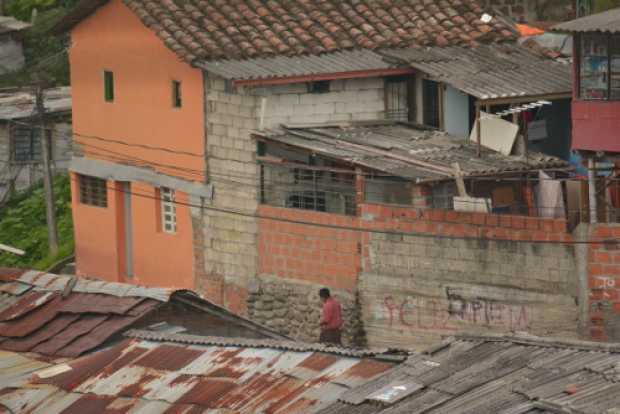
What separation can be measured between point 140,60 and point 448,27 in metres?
5.24

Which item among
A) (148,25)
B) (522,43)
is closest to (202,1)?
(148,25)

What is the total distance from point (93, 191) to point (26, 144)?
7.42 meters

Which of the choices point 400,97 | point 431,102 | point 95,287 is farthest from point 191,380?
point 431,102

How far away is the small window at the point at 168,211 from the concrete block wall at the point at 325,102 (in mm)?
2905

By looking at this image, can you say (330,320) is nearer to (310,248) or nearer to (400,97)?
(310,248)

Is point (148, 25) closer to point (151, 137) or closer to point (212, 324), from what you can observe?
point (151, 137)

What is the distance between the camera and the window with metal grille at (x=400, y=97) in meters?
26.8

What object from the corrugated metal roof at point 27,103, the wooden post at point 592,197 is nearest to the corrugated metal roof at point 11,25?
the corrugated metal roof at point 27,103

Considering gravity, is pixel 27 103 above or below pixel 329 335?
above

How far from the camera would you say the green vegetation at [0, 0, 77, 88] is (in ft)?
130

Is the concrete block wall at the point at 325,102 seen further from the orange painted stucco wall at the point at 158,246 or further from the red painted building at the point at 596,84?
the red painted building at the point at 596,84

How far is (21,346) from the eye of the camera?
20000 mm

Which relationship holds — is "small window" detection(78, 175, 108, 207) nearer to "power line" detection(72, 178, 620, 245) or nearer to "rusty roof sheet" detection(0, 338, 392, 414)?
"power line" detection(72, 178, 620, 245)

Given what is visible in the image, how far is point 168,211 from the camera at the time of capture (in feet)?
92.2
